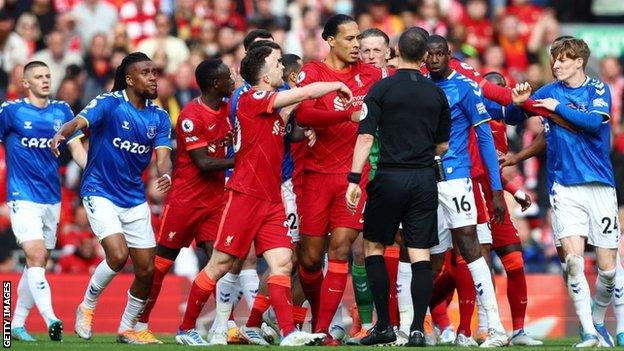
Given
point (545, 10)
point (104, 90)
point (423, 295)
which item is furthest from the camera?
point (545, 10)

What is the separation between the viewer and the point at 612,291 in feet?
50.4

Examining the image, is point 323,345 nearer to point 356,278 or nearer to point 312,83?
point 356,278

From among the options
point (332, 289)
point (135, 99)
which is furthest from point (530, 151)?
point (135, 99)

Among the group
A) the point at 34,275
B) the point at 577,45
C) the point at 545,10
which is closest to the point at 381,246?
the point at 577,45

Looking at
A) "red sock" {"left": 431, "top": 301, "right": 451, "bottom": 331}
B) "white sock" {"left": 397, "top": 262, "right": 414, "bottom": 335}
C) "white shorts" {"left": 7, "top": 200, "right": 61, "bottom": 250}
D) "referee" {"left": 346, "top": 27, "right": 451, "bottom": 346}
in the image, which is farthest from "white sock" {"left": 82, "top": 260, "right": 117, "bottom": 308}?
"red sock" {"left": 431, "top": 301, "right": 451, "bottom": 331}

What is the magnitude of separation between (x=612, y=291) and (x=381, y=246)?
2.52m

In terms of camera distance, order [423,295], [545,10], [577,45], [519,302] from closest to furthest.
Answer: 1. [423,295]
2. [577,45]
3. [519,302]
4. [545,10]

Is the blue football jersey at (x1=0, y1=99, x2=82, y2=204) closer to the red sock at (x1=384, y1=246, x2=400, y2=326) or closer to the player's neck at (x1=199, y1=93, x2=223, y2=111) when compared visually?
the player's neck at (x1=199, y1=93, x2=223, y2=111)

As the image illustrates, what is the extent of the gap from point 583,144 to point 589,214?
26.2 inches

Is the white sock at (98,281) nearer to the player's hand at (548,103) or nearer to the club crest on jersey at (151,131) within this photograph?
the club crest on jersey at (151,131)

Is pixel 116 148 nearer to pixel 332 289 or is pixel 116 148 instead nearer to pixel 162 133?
pixel 162 133

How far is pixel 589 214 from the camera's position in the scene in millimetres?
15125

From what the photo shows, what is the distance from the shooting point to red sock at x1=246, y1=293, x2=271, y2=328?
15914mm

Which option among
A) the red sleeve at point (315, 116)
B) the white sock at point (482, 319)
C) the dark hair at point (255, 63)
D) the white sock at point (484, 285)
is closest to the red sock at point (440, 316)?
the white sock at point (482, 319)
